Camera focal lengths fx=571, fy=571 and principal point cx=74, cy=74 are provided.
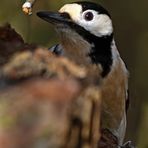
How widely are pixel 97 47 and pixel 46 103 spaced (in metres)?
1.88

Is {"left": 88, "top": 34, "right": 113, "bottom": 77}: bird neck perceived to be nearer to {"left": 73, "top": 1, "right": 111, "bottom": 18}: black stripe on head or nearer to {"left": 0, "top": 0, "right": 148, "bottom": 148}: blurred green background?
{"left": 73, "top": 1, "right": 111, "bottom": 18}: black stripe on head

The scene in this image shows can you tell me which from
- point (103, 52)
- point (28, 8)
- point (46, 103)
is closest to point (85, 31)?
point (103, 52)

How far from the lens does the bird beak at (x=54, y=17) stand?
204 cm

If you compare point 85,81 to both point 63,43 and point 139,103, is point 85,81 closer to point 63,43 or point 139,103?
point 63,43

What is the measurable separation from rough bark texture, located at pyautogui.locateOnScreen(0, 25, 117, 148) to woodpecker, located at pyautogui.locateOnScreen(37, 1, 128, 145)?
4.50 ft

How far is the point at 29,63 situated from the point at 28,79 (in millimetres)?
42

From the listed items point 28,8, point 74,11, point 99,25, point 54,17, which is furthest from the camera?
point 99,25

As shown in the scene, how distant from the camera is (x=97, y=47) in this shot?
2.49 metres

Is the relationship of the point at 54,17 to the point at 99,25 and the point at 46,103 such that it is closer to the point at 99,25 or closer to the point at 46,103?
the point at 99,25

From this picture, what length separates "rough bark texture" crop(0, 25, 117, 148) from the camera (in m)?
0.61

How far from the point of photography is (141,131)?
3812 mm

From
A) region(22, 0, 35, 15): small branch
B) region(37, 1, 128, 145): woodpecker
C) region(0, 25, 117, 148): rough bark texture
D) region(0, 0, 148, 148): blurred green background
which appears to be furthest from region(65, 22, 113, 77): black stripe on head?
region(0, 25, 117, 148): rough bark texture

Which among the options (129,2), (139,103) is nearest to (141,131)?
(139,103)

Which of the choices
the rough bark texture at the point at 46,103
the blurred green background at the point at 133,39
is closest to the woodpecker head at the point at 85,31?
the blurred green background at the point at 133,39
